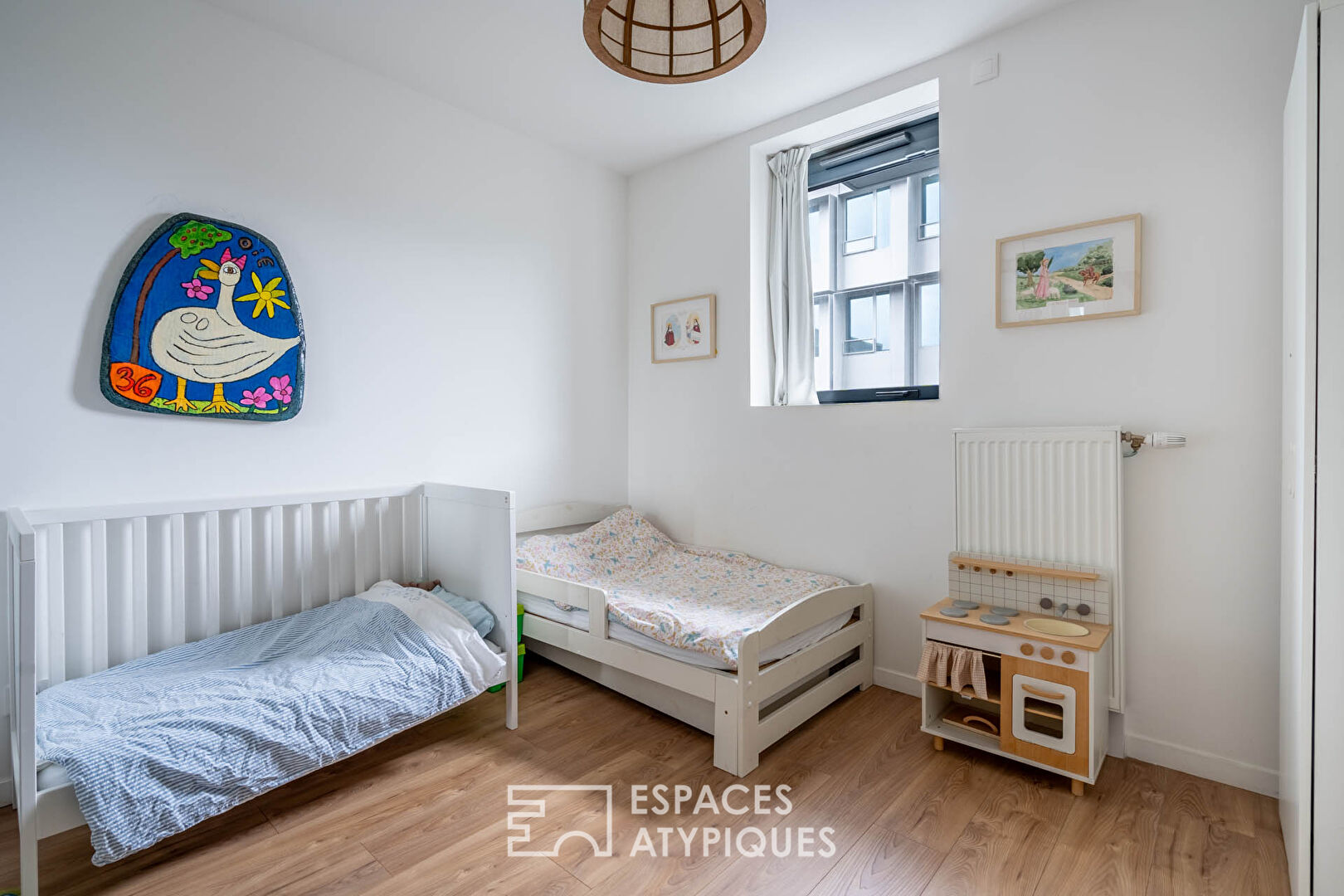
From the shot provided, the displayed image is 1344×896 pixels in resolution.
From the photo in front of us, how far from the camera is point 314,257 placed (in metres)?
2.56

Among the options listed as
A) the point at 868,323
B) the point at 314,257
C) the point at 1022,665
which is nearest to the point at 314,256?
the point at 314,257

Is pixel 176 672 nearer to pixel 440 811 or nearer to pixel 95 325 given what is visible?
pixel 440 811

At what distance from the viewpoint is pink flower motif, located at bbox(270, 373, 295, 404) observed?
2.41 m

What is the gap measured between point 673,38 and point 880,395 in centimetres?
187

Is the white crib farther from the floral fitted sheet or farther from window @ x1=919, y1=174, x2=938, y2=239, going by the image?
window @ x1=919, y1=174, x2=938, y2=239

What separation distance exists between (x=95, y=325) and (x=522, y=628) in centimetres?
189

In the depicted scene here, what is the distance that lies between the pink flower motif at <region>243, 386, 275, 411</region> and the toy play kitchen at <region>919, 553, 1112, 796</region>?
2522 millimetres

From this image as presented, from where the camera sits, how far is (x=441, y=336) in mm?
2959

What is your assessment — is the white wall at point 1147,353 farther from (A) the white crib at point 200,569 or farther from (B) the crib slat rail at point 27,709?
(B) the crib slat rail at point 27,709

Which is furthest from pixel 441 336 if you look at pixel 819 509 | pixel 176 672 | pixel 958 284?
pixel 958 284

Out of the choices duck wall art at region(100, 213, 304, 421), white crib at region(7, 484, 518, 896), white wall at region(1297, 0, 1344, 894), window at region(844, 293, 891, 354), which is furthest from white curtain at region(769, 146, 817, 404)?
duck wall art at region(100, 213, 304, 421)

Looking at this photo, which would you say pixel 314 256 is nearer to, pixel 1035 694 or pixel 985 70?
pixel 985 70

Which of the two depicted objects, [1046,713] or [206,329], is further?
[206,329]

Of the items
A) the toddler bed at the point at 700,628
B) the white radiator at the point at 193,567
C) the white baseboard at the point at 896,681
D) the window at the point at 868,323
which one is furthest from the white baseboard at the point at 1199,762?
the white radiator at the point at 193,567
